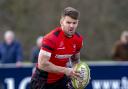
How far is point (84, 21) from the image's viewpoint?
117ft

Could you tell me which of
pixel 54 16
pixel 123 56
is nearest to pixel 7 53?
pixel 123 56

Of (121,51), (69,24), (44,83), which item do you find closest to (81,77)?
(44,83)

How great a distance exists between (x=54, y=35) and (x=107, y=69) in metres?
6.03

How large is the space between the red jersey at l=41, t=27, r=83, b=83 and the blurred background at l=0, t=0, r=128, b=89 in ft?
79.5

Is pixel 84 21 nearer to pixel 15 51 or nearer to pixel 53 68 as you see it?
pixel 15 51

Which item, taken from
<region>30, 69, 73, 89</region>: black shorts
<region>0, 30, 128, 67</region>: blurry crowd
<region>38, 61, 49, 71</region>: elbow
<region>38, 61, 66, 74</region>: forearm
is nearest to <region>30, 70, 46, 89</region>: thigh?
<region>30, 69, 73, 89</region>: black shorts

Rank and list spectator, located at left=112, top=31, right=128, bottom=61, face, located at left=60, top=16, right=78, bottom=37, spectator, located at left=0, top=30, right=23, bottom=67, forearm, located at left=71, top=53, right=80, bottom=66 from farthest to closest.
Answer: spectator, located at left=112, top=31, right=128, bottom=61 < spectator, located at left=0, top=30, right=23, bottom=67 < forearm, located at left=71, top=53, right=80, bottom=66 < face, located at left=60, top=16, right=78, bottom=37

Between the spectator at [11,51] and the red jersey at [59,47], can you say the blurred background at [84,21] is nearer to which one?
the spectator at [11,51]

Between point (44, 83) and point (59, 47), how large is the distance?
685mm

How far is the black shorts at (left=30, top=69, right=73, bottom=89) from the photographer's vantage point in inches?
425

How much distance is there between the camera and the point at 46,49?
34.1ft

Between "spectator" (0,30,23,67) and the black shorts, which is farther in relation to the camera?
"spectator" (0,30,23,67)

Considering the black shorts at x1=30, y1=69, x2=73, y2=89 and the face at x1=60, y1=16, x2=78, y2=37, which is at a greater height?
the face at x1=60, y1=16, x2=78, y2=37

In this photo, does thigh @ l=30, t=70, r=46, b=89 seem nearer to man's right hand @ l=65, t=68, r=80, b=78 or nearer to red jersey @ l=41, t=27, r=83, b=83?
red jersey @ l=41, t=27, r=83, b=83
